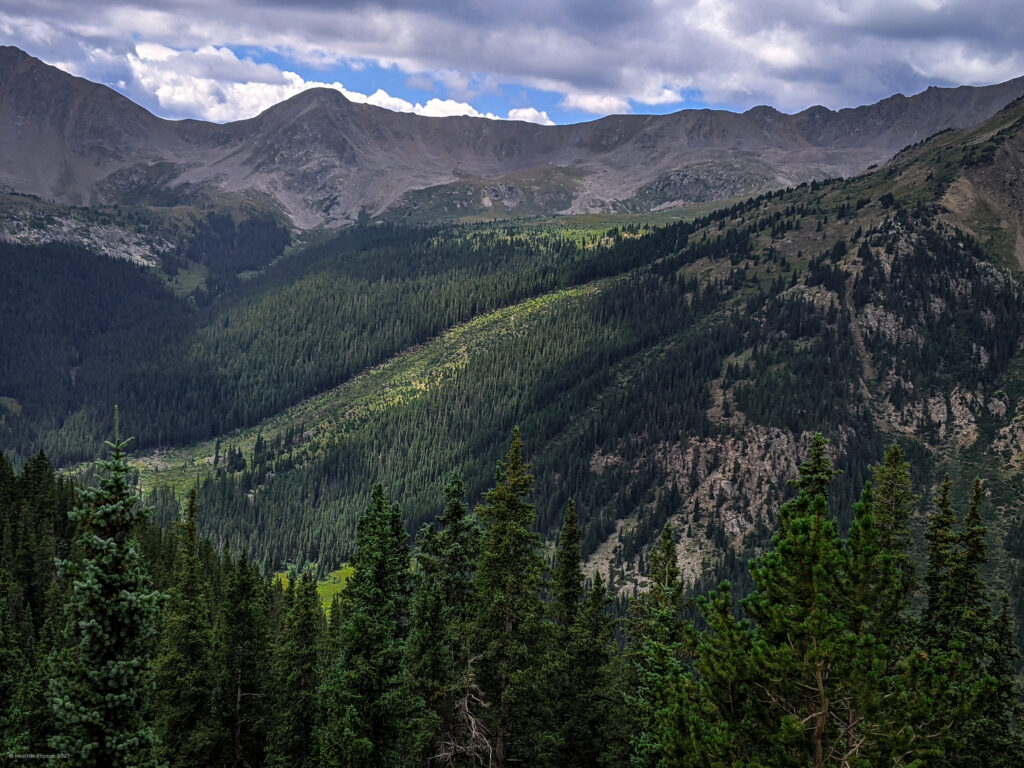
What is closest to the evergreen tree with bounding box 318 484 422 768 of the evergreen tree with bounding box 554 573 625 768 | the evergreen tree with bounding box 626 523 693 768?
the evergreen tree with bounding box 554 573 625 768

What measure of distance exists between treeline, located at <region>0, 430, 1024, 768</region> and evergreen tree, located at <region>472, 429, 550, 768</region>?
0.12 metres

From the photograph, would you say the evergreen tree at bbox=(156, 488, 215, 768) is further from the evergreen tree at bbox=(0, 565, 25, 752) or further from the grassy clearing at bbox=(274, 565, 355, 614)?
the grassy clearing at bbox=(274, 565, 355, 614)

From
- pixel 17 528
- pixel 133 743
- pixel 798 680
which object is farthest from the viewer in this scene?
pixel 17 528

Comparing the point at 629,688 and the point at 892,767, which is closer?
the point at 892,767

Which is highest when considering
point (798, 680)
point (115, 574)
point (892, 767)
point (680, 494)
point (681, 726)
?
point (115, 574)

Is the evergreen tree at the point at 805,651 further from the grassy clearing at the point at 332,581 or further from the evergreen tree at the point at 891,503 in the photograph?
the grassy clearing at the point at 332,581

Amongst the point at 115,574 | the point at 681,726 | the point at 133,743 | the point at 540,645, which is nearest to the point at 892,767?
the point at 681,726

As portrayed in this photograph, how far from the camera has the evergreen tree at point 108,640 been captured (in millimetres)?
20953

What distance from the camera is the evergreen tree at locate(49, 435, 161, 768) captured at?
20953mm

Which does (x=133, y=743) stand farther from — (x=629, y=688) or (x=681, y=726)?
(x=629, y=688)

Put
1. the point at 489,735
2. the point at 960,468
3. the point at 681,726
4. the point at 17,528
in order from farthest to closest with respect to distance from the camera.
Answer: the point at 960,468, the point at 17,528, the point at 489,735, the point at 681,726

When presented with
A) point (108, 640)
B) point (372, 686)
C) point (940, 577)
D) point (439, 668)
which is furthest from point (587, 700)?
point (108, 640)

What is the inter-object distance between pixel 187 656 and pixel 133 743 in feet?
79.6

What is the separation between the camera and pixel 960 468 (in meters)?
180
